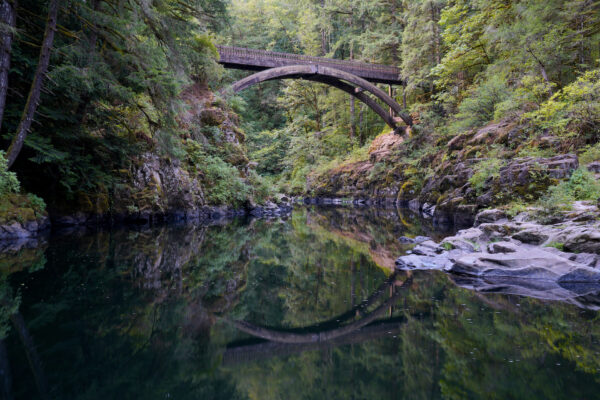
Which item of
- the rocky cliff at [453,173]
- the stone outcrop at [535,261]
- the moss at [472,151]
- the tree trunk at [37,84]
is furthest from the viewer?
the moss at [472,151]

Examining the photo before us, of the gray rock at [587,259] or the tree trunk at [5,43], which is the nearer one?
the gray rock at [587,259]

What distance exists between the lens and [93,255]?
20.8 ft

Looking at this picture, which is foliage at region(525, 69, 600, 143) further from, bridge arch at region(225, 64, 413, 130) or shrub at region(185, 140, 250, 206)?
bridge arch at region(225, 64, 413, 130)

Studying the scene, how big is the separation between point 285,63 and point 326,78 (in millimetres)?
2919

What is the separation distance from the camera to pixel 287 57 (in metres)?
19.1

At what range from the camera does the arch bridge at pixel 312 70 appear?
1747 cm

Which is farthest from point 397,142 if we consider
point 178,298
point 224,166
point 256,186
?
point 178,298

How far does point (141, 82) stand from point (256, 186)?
928 cm

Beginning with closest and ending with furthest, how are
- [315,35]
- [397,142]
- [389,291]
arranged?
[389,291], [397,142], [315,35]

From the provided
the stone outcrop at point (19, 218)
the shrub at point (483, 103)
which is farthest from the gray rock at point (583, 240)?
the stone outcrop at point (19, 218)

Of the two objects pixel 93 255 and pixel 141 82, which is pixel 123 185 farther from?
pixel 93 255

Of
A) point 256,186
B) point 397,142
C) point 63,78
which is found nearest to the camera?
point 63,78

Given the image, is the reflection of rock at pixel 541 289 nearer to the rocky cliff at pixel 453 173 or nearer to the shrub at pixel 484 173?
the rocky cliff at pixel 453 173

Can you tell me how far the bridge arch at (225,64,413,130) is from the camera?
58.0 ft
